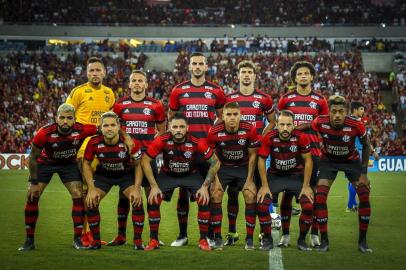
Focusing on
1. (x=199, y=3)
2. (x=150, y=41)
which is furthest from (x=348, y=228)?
(x=199, y=3)

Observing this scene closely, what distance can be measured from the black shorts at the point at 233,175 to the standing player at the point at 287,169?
315 millimetres

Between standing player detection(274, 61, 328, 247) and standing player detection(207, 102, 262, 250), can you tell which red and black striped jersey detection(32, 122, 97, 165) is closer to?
standing player detection(207, 102, 262, 250)

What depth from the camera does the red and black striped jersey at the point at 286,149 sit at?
381 inches

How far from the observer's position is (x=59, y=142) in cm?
961

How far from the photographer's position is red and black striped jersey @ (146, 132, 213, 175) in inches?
379

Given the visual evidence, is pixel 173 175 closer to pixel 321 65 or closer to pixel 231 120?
pixel 231 120

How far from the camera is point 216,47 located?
44.2 m

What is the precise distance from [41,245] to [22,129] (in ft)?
76.0

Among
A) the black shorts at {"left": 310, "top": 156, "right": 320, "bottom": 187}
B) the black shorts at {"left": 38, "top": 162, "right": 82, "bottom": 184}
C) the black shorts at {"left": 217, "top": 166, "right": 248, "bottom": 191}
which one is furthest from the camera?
the black shorts at {"left": 310, "top": 156, "right": 320, "bottom": 187}

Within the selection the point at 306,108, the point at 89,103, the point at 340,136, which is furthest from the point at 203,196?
the point at 89,103

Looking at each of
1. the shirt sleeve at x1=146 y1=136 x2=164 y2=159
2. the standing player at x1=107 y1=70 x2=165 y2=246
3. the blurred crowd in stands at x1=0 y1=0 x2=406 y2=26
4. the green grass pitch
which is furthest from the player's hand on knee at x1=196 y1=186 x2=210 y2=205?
the blurred crowd in stands at x1=0 y1=0 x2=406 y2=26

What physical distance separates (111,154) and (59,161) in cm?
74

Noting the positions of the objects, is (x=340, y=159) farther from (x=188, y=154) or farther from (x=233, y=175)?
(x=188, y=154)

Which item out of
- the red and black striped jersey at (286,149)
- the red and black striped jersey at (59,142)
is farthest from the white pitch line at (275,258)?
the red and black striped jersey at (59,142)
